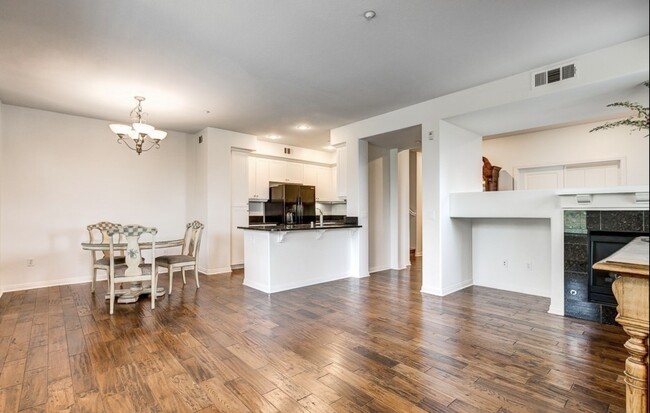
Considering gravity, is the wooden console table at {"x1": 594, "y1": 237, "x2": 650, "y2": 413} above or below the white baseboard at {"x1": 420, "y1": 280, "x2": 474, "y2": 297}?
above

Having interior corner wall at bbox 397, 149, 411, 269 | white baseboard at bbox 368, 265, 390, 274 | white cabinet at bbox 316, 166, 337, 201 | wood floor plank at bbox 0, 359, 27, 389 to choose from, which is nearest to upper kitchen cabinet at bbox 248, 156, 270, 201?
white cabinet at bbox 316, 166, 337, 201

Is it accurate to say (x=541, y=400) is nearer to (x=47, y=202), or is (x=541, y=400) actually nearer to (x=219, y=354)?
(x=219, y=354)

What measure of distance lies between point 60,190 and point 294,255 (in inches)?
151

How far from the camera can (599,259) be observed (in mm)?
3020

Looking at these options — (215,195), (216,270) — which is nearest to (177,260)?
(216,270)

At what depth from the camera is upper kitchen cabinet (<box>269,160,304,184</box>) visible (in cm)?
703

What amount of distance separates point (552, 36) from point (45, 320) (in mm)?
5619

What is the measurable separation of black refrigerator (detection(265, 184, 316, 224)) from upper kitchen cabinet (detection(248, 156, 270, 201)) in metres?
0.20

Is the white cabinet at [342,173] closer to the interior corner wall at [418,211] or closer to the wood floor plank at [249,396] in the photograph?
the interior corner wall at [418,211]

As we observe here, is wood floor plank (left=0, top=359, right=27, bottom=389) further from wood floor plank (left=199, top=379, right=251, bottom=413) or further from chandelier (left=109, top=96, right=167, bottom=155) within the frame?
chandelier (left=109, top=96, right=167, bottom=155)

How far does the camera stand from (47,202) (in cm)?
489

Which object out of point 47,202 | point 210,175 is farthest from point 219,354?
point 47,202

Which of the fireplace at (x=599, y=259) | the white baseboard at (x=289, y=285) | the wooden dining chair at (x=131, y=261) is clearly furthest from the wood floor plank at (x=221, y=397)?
the fireplace at (x=599, y=259)

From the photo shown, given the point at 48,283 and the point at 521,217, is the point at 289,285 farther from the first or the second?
the point at 48,283
